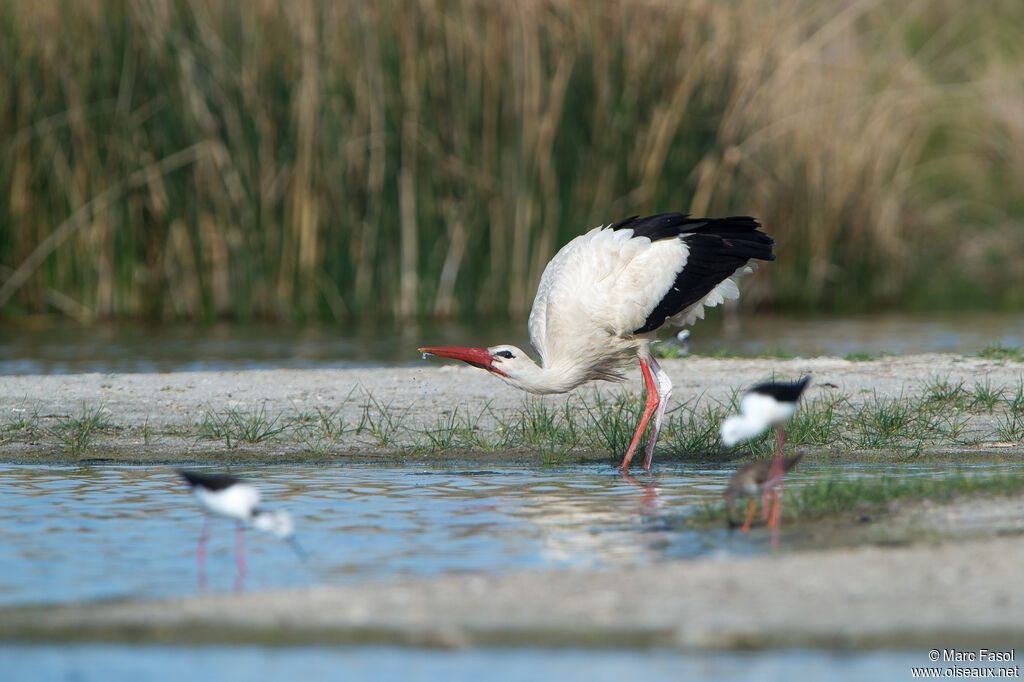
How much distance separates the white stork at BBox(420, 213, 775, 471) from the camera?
8047 mm

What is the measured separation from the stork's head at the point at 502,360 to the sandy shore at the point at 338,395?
453 millimetres

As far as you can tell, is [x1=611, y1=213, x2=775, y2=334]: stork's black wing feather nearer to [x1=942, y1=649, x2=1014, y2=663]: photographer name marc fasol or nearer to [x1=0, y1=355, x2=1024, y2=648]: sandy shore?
[x1=0, y1=355, x2=1024, y2=648]: sandy shore

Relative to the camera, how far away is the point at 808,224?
15859mm

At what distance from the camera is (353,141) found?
45.4 ft

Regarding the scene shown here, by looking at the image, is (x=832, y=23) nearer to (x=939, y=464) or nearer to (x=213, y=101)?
(x=213, y=101)

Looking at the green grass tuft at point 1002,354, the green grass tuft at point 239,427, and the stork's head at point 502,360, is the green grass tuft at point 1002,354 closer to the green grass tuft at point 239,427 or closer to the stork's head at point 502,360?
the stork's head at point 502,360

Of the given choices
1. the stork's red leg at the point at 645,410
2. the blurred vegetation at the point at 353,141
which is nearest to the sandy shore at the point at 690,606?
Answer: the stork's red leg at the point at 645,410

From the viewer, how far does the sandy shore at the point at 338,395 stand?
323 inches

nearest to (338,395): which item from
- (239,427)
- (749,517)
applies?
(239,427)

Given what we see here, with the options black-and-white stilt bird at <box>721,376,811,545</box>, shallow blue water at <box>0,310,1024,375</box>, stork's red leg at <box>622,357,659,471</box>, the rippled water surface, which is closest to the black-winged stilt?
black-and-white stilt bird at <box>721,376,811,545</box>

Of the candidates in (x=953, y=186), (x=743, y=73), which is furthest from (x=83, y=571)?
(x=953, y=186)

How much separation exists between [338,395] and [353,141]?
4943mm

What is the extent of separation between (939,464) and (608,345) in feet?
6.19

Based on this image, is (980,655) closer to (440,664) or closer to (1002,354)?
(440,664)
